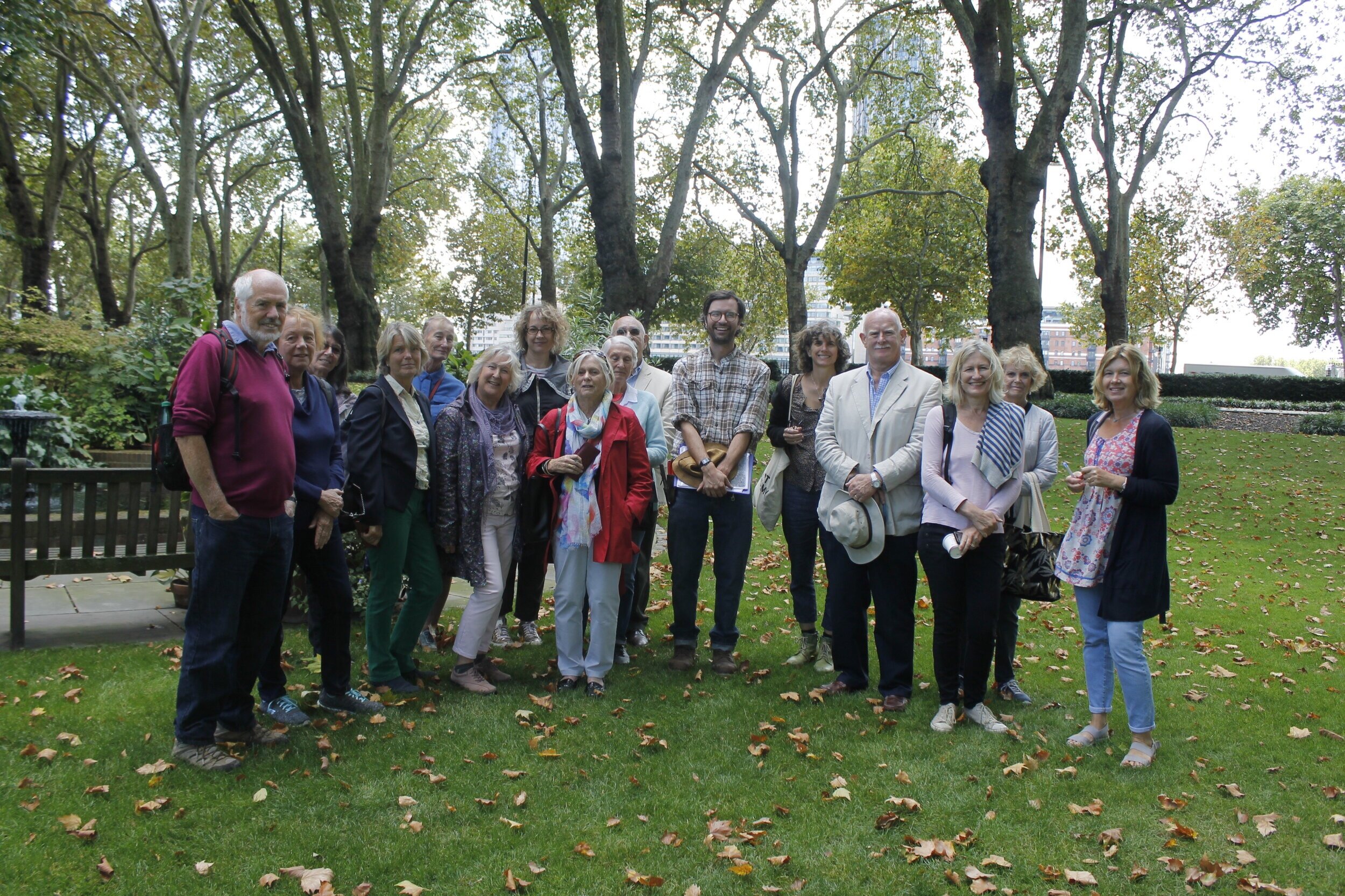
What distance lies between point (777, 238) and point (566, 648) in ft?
67.2

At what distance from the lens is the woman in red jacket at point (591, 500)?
514cm

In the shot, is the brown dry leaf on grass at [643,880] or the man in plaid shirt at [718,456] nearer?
the brown dry leaf on grass at [643,880]

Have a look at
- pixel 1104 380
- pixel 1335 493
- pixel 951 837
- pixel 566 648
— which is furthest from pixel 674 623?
pixel 1335 493

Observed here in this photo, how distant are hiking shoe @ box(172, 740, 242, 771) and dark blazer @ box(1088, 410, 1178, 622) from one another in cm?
423

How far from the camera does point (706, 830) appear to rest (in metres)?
3.67

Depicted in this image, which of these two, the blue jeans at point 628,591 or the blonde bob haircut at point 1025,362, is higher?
the blonde bob haircut at point 1025,362

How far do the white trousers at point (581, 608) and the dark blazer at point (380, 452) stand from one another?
98cm

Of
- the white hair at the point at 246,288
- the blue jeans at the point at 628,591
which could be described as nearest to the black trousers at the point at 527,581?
the blue jeans at the point at 628,591

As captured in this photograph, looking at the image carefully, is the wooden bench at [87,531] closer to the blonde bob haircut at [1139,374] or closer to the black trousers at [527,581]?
the black trousers at [527,581]

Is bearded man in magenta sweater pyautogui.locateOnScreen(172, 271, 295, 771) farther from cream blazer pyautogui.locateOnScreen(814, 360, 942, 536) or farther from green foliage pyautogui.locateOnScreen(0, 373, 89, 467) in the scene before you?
green foliage pyautogui.locateOnScreen(0, 373, 89, 467)

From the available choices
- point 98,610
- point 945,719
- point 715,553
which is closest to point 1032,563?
point 945,719

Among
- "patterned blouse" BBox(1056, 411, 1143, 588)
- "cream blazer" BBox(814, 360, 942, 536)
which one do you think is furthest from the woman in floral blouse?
"cream blazer" BBox(814, 360, 942, 536)

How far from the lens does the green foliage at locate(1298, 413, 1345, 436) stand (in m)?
21.0

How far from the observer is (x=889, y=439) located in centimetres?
500
